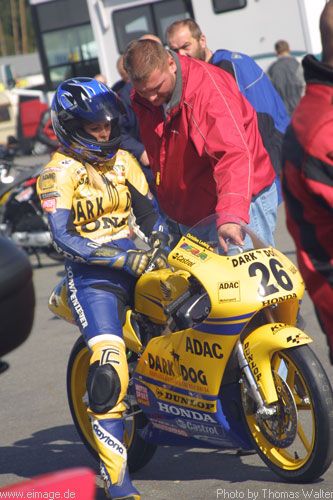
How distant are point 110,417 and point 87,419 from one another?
2.15 ft

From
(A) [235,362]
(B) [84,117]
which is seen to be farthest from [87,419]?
(B) [84,117]

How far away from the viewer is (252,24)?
15.1 meters

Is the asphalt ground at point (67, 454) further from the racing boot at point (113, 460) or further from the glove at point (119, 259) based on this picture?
the glove at point (119, 259)

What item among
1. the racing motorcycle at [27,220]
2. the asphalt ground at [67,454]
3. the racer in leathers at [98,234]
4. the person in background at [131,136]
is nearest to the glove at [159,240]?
the racer in leathers at [98,234]

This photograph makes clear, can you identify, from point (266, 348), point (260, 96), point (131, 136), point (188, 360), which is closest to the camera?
point (266, 348)

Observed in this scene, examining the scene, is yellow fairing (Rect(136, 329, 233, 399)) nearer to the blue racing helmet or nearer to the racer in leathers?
the racer in leathers

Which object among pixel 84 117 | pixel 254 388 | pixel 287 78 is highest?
pixel 84 117

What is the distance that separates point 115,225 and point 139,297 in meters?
0.41

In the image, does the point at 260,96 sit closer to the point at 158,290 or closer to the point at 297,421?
the point at 158,290

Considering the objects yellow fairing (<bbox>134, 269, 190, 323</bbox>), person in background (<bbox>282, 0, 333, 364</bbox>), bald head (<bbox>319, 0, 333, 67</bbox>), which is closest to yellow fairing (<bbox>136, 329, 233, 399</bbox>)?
yellow fairing (<bbox>134, 269, 190, 323</bbox>)

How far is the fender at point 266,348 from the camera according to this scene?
3758 millimetres

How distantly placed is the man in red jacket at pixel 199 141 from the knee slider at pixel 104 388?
806mm

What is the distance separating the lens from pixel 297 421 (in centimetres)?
380

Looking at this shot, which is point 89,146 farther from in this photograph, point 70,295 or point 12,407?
point 12,407
